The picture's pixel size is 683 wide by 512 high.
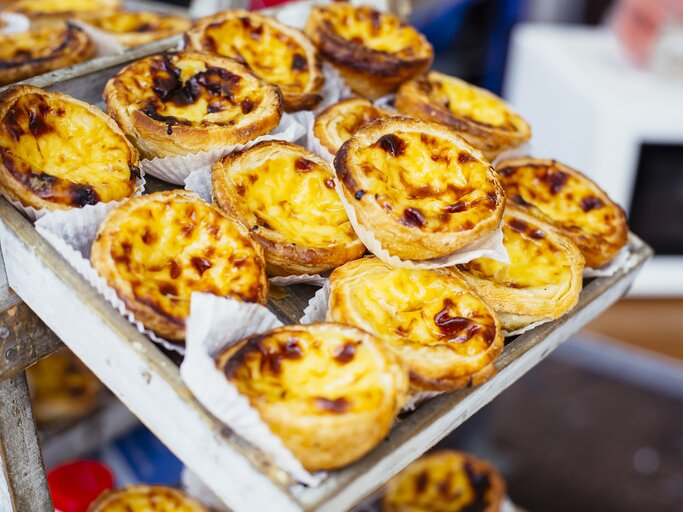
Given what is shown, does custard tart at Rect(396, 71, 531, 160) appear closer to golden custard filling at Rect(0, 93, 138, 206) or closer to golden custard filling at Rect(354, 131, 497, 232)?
golden custard filling at Rect(354, 131, 497, 232)

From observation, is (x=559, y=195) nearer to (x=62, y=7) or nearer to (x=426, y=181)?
(x=426, y=181)

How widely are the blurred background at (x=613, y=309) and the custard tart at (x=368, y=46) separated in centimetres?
206

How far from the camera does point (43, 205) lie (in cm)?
164

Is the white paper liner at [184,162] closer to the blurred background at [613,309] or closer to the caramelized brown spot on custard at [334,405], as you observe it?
the caramelized brown spot on custard at [334,405]

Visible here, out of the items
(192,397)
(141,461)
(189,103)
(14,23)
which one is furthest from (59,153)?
(141,461)

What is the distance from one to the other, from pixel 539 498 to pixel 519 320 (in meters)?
3.30

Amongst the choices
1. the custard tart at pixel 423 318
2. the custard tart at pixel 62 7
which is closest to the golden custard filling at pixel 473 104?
the custard tart at pixel 423 318

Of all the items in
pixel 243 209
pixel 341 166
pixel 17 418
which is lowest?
pixel 17 418

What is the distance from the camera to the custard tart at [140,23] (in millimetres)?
3078

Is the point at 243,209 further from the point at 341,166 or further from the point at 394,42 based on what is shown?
the point at 394,42

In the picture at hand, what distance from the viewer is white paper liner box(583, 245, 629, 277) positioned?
7.17 ft

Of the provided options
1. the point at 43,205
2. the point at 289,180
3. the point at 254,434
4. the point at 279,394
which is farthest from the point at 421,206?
the point at 43,205

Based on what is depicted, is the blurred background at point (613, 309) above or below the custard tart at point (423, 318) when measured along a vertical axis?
below

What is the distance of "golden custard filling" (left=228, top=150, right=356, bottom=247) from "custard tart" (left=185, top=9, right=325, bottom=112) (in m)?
0.35
